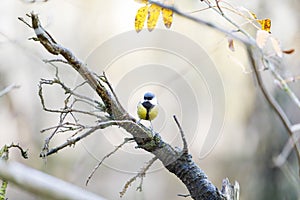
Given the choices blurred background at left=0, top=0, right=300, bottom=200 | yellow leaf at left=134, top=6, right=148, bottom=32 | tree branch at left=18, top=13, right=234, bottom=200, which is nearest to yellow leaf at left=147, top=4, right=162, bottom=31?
yellow leaf at left=134, top=6, right=148, bottom=32

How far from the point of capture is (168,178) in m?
3.70

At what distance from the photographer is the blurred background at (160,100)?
9.09ft

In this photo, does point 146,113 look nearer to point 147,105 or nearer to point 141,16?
point 147,105

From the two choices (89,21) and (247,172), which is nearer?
(247,172)

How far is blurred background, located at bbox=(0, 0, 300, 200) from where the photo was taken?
2.77 m

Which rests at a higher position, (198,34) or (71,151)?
(198,34)

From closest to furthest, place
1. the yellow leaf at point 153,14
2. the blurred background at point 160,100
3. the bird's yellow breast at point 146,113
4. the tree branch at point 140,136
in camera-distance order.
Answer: the tree branch at point 140,136, the yellow leaf at point 153,14, the bird's yellow breast at point 146,113, the blurred background at point 160,100

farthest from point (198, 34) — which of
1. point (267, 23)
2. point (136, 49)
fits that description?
point (267, 23)

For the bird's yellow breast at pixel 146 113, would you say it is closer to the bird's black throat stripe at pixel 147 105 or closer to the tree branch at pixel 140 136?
the bird's black throat stripe at pixel 147 105

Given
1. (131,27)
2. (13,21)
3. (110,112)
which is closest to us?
(110,112)

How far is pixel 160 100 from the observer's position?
317 cm

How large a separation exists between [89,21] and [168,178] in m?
1.44

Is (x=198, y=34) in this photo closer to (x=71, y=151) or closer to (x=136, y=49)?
(x=136, y=49)

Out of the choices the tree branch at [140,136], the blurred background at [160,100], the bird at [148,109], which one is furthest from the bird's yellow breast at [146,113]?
the blurred background at [160,100]
